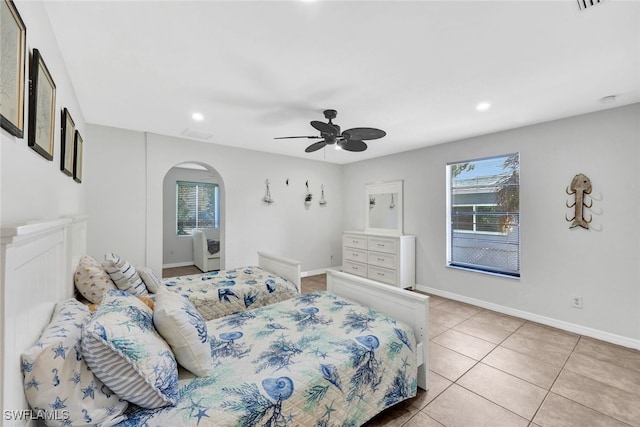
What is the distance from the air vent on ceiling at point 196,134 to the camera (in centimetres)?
368

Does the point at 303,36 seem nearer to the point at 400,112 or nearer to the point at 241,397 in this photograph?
the point at 400,112

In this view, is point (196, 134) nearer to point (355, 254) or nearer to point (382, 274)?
point (355, 254)

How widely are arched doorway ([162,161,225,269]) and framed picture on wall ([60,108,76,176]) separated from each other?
3944 millimetres

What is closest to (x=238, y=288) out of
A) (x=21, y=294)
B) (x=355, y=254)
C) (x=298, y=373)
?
(x=298, y=373)

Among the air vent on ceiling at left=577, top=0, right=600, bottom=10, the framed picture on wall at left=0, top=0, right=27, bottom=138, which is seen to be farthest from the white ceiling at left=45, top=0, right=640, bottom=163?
the framed picture on wall at left=0, top=0, right=27, bottom=138

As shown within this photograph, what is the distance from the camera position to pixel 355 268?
16.9 feet

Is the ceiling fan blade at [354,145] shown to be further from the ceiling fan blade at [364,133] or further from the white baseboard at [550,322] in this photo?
the white baseboard at [550,322]

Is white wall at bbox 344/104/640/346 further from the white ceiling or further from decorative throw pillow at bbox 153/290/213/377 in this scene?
decorative throw pillow at bbox 153/290/213/377

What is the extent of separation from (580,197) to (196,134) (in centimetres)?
482

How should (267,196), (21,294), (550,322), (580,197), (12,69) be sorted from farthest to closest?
(267,196) → (550,322) → (580,197) → (12,69) → (21,294)

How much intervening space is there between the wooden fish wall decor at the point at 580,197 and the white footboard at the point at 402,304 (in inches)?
94.8

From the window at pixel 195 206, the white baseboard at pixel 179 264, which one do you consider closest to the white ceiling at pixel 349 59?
the window at pixel 195 206

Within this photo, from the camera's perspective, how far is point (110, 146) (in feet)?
11.6

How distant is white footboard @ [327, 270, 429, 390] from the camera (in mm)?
1914
